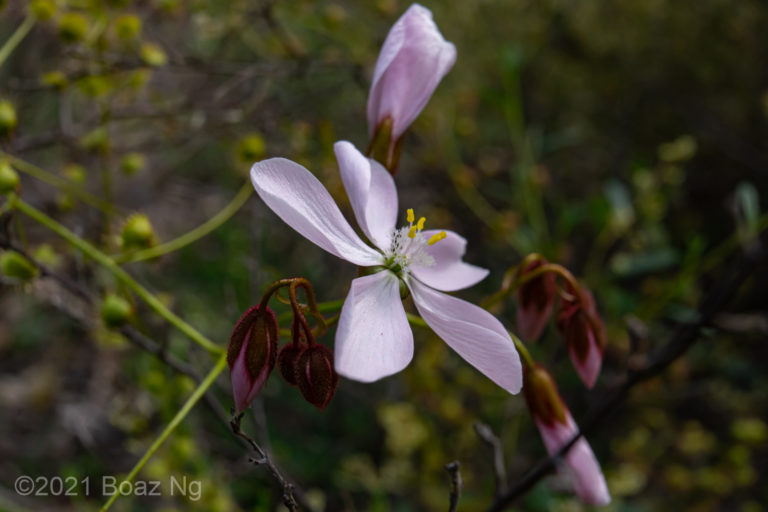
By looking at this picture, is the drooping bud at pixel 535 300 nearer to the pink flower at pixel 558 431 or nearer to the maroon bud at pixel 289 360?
the pink flower at pixel 558 431

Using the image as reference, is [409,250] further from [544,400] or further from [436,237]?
[544,400]

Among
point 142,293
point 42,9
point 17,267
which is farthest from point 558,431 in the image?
point 42,9

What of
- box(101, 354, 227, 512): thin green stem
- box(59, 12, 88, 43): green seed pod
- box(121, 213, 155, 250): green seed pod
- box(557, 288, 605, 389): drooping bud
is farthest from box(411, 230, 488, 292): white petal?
box(59, 12, 88, 43): green seed pod

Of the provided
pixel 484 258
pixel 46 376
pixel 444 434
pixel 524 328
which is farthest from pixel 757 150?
pixel 46 376

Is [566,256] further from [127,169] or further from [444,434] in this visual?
[127,169]

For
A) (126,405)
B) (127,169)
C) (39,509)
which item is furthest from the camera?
(39,509)

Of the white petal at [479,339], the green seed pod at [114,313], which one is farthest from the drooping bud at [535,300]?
the green seed pod at [114,313]
